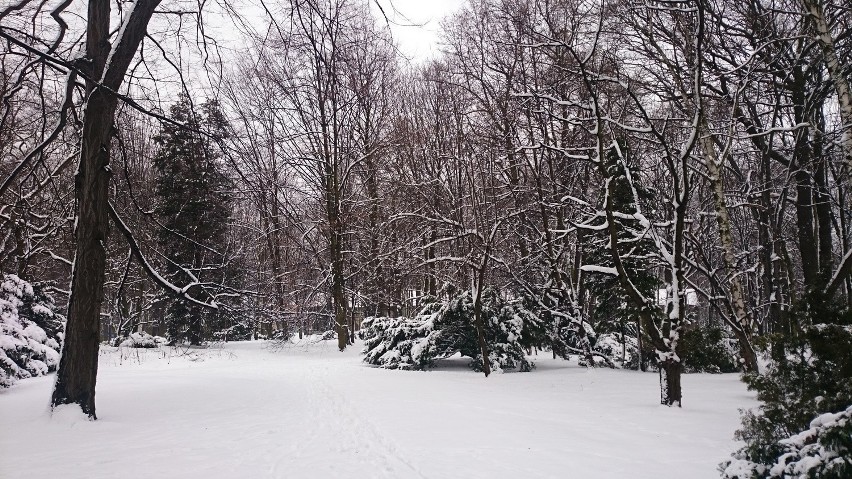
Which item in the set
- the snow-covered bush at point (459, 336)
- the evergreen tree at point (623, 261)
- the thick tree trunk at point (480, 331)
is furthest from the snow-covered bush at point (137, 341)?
the evergreen tree at point (623, 261)

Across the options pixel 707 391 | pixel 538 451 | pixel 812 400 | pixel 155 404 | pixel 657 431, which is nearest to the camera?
pixel 812 400

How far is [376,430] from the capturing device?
6492 mm

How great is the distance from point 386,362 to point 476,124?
28.0 feet

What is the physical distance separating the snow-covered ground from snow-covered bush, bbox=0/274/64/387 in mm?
478

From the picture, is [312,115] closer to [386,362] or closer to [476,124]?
[476,124]

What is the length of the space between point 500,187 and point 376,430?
773 centimetres

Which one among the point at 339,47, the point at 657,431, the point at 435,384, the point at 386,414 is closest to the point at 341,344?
the point at 435,384

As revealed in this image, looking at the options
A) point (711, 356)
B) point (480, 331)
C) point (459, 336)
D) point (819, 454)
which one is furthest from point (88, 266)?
point (711, 356)

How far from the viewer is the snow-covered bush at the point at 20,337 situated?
9656mm

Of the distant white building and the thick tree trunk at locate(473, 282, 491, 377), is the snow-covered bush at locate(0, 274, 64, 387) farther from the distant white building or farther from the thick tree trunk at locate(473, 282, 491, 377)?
the distant white building

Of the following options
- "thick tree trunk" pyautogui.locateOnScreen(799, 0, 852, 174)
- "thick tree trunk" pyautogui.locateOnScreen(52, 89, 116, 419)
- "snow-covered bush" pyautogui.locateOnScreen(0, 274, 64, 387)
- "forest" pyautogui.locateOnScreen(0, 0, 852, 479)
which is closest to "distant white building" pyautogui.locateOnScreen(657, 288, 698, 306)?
"forest" pyautogui.locateOnScreen(0, 0, 852, 479)

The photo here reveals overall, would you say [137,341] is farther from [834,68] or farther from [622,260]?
[834,68]

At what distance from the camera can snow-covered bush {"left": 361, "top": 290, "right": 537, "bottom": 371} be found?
13508mm

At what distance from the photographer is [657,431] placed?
6023mm
